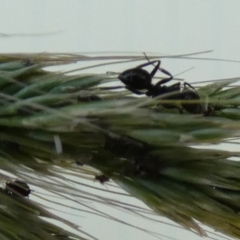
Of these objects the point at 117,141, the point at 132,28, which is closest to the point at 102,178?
the point at 117,141

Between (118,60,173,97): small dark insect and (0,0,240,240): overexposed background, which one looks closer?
(118,60,173,97): small dark insect

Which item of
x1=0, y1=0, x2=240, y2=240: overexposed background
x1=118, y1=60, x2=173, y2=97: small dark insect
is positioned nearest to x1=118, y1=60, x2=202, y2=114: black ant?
x1=118, y1=60, x2=173, y2=97: small dark insect

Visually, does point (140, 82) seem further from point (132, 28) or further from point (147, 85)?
point (132, 28)

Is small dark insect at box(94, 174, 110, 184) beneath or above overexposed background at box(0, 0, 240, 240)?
beneath

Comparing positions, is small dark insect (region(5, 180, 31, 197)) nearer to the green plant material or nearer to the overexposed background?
the green plant material

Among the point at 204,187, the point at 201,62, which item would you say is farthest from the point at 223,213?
the point at 201,62

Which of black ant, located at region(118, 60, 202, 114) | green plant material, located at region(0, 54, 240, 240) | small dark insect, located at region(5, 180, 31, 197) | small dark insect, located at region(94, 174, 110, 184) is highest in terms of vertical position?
black ant, located at region(118, 60, 202, 114)

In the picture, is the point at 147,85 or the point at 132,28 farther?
the point at 132,28
